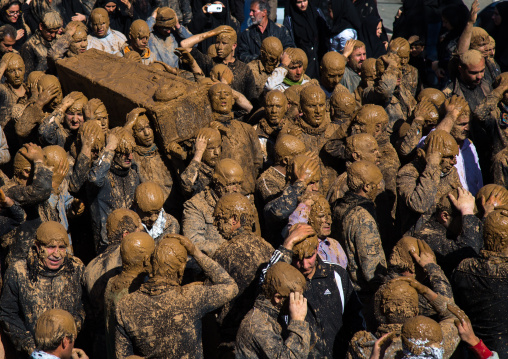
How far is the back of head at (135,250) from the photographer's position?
576 cm

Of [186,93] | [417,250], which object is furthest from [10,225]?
[417,250]

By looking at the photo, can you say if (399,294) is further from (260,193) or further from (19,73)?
(19,73)

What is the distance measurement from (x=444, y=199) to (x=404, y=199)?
465 mm

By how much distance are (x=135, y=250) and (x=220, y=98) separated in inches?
129

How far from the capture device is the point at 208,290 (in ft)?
18.3

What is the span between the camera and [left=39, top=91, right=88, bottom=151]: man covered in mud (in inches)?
340

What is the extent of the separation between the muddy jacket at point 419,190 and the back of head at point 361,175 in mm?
580

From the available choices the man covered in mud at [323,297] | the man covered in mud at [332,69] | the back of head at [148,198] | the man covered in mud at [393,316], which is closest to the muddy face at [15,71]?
the back of head at [148,198]

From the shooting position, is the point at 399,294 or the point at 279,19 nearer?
the point at 399,294

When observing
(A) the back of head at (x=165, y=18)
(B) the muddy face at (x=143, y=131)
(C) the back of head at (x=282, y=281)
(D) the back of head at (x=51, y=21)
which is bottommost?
(B) the muddy face at (x=143, y=131)

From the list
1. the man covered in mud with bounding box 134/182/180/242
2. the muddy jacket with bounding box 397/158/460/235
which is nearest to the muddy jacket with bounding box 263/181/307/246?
the man covered in mud with bounding box 134/182/180/242

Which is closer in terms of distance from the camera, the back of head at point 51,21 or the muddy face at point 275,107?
the muddy face at point 275,107

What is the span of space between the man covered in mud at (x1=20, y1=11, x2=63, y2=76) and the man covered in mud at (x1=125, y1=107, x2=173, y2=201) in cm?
289

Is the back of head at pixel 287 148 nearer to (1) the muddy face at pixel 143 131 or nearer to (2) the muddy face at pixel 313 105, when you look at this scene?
(2) the muddy face at pixel 313 105
